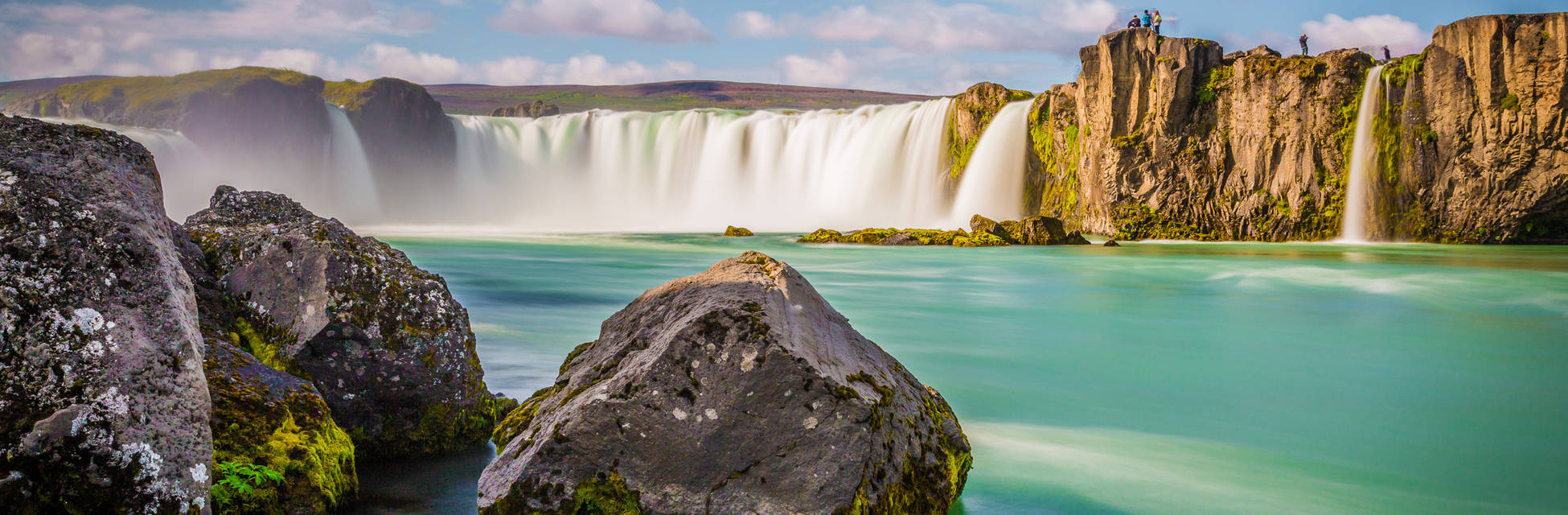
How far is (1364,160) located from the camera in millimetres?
27984

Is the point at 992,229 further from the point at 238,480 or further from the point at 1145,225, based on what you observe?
the point at 238,480

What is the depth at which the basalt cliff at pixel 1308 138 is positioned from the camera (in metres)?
25.7

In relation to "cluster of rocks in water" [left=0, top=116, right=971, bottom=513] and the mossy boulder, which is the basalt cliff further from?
the mossy boulder

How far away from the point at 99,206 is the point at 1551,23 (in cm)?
3260

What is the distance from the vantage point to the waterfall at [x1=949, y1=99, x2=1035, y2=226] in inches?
1438

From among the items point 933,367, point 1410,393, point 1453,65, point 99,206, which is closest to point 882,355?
point 99,206

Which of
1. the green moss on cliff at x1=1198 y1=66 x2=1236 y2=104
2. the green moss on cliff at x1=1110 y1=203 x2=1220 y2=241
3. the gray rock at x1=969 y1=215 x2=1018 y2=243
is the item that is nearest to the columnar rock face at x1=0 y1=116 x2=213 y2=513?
the gray rock at x1=969 y1=215 x2=1018 y2=243

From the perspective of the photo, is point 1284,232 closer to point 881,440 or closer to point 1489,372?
point 1489,372

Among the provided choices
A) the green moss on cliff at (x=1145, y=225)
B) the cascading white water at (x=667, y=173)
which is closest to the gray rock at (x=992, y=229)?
the green moss on cliff at (x=1145, y=225)

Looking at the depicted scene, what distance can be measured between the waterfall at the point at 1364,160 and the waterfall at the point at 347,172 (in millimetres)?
47921

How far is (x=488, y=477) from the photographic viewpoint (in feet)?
10.2

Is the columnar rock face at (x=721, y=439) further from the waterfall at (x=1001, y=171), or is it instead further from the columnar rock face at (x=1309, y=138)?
the waterfall at (x=1001, y=171)

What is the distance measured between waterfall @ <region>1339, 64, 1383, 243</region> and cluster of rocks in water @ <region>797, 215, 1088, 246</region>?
27.7 ft

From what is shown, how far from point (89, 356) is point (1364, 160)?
32520mm
